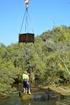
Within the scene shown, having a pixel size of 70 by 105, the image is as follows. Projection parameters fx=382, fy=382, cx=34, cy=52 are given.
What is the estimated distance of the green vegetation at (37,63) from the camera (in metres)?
48.4

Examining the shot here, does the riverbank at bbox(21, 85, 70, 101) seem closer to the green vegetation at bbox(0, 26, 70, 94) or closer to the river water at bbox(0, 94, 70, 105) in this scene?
the river water at bbox(0, 94, 70, 105)

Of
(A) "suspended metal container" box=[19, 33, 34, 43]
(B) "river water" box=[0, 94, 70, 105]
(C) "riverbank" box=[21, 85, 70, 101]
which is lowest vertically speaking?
(B) "river water" box=[0, 94, 70, 105]

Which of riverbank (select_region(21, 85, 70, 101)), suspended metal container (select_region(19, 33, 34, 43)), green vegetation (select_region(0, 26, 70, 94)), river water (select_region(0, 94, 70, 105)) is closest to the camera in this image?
suspended metal container (select_region(19, 33, 34, 43))

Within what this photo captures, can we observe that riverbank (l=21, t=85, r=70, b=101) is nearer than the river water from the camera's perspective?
Yes

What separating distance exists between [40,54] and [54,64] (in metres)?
7.23

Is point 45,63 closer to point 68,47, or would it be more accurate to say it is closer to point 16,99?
point 68,47

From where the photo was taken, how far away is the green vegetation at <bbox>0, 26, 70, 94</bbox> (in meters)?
48.4

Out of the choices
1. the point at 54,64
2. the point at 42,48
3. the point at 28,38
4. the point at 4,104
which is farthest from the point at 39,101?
the point at 42,48

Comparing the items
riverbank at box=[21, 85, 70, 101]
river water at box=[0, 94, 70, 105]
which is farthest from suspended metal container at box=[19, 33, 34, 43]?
river water at box=[0, 94, 70, 105]

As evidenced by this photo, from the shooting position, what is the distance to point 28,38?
28266mm

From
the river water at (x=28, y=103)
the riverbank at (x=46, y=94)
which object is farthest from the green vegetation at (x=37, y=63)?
the riverbank at (x=46, y=94)

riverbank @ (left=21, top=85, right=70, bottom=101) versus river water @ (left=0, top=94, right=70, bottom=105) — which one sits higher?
riverbank @ (left=21, top=85, right=70, bottom=101)

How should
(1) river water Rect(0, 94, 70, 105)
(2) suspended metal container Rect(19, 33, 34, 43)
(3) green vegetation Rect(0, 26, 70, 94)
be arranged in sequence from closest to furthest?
(2) suspended metal container Rect(19, 33, 34, 43) < (1) river water Rect(0, 94, 70, 105) < (3) green vegetation Rect(0, 26, 70, 94)

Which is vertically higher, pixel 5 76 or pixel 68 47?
pixel 68 47
